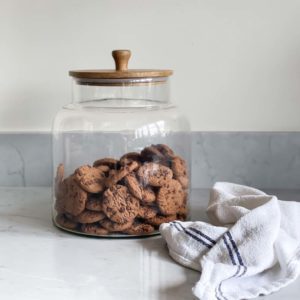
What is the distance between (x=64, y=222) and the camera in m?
0.98

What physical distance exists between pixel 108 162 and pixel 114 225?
0.37 ft

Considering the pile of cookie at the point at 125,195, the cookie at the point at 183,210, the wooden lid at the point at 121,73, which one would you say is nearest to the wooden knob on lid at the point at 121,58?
the wooden lid at the point at 121,73

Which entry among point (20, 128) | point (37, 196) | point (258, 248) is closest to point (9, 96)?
point (20, 128)

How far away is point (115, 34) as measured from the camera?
1228 millimetres

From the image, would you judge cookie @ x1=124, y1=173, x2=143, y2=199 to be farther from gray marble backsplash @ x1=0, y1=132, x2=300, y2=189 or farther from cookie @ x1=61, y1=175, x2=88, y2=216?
gray marble backsplash @ x1=0, y1=132, x2=300, y2=189

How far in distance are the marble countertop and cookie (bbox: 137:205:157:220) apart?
0.12 ft

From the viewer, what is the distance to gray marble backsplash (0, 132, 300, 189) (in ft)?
4.05

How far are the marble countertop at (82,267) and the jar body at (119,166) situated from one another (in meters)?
0.04

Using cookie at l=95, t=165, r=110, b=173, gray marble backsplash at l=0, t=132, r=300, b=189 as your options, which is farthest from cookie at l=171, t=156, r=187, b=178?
gray marble backsplash at l=0, t=132, r=300, b=189

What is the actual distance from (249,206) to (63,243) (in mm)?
294

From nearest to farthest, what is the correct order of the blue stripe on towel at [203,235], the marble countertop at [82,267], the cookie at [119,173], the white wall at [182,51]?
the marble countertop at [82,267], the blue stripe on towel at [203,235], the cookie at [119,173], the white wall at [182,51]

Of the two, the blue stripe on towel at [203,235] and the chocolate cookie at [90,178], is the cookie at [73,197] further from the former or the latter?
the blue stripe on towel at [203,235]

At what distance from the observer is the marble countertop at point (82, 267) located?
716 mm

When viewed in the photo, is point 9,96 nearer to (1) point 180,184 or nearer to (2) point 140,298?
(1) point 180,184
